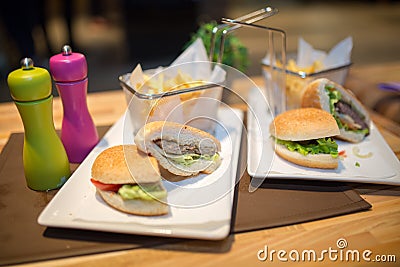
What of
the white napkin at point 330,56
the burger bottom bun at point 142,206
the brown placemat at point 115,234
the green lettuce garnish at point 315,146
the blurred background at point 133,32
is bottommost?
the blurred background at point 133,32

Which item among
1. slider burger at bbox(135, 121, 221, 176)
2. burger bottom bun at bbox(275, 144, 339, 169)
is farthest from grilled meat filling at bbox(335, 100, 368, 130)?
slider burger at bbox(135, 121, 221, 176)

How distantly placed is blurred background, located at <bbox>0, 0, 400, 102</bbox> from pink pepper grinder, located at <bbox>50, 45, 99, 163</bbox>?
75.8 inches

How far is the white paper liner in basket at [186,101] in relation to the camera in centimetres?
123

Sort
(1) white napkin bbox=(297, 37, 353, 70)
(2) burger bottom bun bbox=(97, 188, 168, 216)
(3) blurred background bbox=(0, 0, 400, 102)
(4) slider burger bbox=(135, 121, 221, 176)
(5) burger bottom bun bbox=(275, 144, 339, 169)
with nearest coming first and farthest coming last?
(2) burger bottom bun bbox=(97, 188, 168, 216)
(4) slider burger bbox=(135, 121, 221, 176)
(5) burger bottom bun bbox=(275, 144, 339, 169)
(1) white napkin bbox=(297, 37, 353, 70)
(3) blurred background bbox=(0, 0, 400, 102)

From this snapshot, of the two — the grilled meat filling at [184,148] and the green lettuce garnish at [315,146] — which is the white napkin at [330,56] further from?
the grilled meat filling at [184,148]

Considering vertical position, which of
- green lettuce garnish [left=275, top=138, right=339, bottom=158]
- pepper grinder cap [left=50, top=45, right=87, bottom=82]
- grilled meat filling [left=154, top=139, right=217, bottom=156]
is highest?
pepper grinder cap [left=50, top=45, right=87, bottom=82]

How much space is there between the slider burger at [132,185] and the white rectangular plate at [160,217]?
2cm

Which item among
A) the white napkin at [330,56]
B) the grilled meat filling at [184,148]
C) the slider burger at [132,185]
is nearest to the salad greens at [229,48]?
the white napkin at [330,56]

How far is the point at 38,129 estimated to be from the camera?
1.08 meters

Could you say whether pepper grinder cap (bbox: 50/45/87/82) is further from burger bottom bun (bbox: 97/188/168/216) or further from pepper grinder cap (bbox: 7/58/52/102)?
burger bottom bun (bbox: 97/188/168/216)

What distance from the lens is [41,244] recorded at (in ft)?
2.97

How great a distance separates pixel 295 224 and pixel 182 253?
1.05 feet

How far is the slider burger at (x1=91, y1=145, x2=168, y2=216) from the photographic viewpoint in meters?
0.98

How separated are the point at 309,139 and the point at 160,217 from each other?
0.59 m
